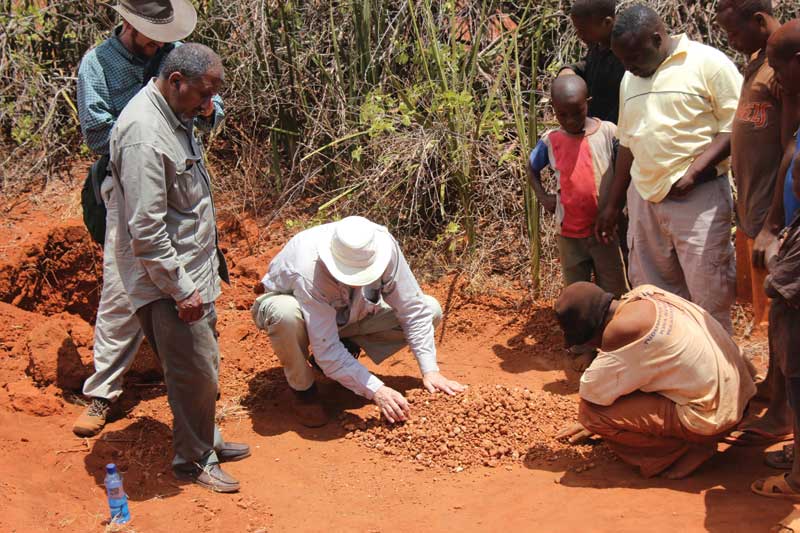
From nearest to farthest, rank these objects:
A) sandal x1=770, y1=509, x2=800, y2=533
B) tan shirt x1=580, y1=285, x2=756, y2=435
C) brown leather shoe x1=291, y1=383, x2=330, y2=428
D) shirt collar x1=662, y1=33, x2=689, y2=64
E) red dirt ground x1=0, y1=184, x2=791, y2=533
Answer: sandal x1=770, y1=509, x2=800, y2=533 < tan shirt x1=580, y1=285, x2=756, y2=435 < red dirt ground x1=0, y1=184, x2=791, y2=533 < shirt collar x1=662, y1=33, x2=689, y2=64 < brown leather shoe x1=291, y1=383, x2=330, y2=428

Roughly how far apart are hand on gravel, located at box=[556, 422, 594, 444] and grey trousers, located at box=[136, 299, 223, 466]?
5.10ft

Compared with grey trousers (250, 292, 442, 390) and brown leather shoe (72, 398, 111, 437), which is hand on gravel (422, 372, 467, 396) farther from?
brown leather shoe (72, 398, 111, 437)

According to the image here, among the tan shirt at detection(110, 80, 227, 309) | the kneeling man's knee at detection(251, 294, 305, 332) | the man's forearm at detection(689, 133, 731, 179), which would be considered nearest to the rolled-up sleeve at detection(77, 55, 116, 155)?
the tan shirt at detection(110, 80, 227, 309)

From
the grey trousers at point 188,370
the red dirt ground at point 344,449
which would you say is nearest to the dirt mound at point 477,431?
the red dirt ground at point 344,449

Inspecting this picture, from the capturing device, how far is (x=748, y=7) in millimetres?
3607

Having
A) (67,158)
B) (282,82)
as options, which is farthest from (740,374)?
(67,158)

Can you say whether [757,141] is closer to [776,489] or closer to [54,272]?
[776,489]

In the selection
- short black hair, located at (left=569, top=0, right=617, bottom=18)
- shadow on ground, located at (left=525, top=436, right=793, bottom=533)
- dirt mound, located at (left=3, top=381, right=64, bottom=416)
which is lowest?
dirt mound, located at (left=3, top=381, right=64, bottom=416)

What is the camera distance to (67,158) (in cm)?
729

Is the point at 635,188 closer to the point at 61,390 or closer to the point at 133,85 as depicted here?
the point at 133,85

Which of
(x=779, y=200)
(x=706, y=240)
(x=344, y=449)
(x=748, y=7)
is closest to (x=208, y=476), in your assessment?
(x=344, y=449)

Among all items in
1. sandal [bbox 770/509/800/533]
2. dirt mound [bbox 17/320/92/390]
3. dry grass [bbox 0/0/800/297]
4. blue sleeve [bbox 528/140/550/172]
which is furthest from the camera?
dry grass [bbox 0/0/800/297]

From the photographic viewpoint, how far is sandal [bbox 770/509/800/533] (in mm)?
2766

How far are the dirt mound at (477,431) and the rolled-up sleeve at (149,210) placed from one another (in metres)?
1.28
